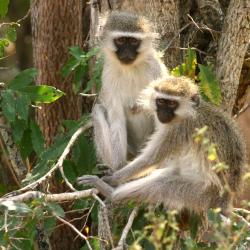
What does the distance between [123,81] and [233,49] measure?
1.11m

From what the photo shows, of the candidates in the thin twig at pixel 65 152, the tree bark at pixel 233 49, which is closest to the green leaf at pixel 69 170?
the thin twig at pixel 65 152

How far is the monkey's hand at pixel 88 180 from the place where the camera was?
608 cm

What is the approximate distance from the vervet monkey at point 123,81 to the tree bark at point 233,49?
2.35 ft

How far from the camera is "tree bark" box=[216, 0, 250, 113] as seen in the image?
6949mm

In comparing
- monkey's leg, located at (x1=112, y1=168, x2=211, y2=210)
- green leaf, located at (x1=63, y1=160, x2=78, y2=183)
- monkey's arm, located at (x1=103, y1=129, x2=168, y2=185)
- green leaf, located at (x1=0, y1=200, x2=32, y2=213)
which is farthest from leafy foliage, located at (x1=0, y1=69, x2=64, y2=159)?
green leaf, located at (x1=0, y1=200, x2=32, y2=213)

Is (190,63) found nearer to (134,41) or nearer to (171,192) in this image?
(134,41)

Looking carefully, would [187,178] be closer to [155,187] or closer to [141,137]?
[155,187]

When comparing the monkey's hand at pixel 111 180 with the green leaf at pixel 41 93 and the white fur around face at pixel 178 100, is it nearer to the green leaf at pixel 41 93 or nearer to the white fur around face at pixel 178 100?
the white fur around face at pixel 178 100

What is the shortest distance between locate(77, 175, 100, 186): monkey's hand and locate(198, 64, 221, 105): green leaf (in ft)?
3.91

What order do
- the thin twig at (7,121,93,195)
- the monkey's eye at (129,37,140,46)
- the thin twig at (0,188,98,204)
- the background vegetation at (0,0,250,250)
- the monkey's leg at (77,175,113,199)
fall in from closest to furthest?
the thin twig at (0,188,98,204), the background vegetation at (0,0,250,250), the thin twig at (7,121,93,195), the monkey's leg at (77,175,113,199), the monkey's eye at (129,37,140,46)

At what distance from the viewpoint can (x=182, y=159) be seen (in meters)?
5.91

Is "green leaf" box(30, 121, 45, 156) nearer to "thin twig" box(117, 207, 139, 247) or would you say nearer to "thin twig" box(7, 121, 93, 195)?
Result: "thin twig" box(7, 121, 93, 195)

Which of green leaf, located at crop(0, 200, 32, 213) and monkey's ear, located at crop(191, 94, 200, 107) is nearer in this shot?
green leaf, located at crop(0, 200, 32, 213)

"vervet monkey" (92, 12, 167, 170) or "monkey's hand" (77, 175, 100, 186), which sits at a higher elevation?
"vervet monkey" (92, 12, 167, 170)
